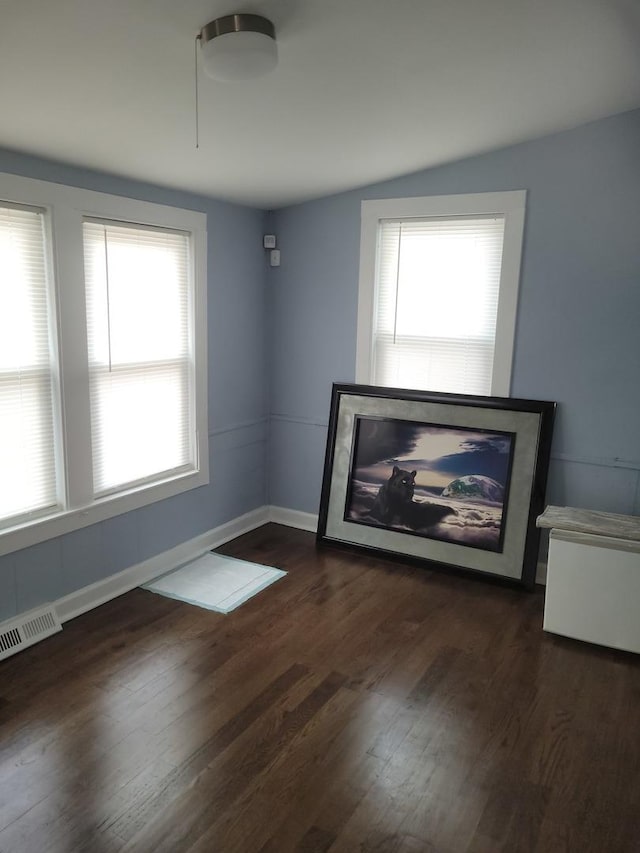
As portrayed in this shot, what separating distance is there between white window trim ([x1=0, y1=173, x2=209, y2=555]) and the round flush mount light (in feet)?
4.05

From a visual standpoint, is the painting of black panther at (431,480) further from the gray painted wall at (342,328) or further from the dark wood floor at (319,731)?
the dark wood floor at (319,731)

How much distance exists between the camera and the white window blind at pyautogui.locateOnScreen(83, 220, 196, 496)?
3.30 m

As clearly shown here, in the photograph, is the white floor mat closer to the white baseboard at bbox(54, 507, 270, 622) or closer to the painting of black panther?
the white baseboard at bbox(54, 507, 270, 622)

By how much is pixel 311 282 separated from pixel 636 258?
199 cm

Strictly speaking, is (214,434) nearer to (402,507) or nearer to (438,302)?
(402,507)

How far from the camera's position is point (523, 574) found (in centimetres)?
364

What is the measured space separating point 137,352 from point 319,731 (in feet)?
7.12

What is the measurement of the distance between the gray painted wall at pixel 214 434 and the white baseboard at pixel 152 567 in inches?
1.6

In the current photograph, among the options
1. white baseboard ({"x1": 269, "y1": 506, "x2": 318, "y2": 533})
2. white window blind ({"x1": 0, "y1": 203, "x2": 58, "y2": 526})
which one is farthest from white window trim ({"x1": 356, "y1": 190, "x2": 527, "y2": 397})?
white window blind ({"x1": 0, "y1": 203, "x2": 58, "y2": 526})

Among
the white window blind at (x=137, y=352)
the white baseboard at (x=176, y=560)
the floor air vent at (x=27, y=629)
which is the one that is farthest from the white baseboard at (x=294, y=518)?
the floor air vent at (x=27, y=629)

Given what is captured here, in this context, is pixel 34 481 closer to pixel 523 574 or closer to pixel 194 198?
pixel 194 198

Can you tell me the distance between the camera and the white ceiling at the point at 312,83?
1930 millimetres

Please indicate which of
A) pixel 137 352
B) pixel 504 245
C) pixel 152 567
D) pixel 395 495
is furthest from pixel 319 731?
pixel 504 245

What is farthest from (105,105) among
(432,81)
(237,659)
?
(237,659)
